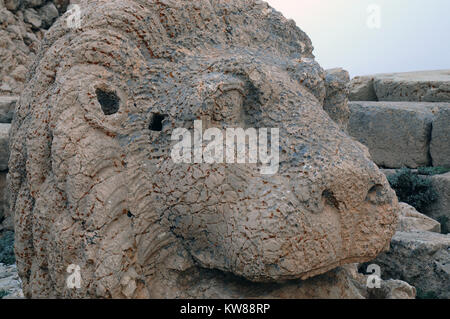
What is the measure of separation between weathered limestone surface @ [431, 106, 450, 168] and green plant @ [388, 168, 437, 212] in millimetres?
480

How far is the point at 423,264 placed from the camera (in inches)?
123

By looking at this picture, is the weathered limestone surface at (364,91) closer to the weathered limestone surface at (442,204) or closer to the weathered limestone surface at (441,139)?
the weathered limestone surface at (441,139)

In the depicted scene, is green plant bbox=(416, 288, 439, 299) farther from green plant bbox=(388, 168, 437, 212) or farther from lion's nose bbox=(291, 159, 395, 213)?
green plant bbox=(388, 168, 437, 212)

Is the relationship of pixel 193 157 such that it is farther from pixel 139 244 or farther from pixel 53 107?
pixel 53 107

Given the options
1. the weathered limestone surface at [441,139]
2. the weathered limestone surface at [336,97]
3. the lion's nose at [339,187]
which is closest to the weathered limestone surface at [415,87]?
the weathered limestone surface at [441,139]

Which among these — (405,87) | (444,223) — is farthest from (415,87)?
(444,223)

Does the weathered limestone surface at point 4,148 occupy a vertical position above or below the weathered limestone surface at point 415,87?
below

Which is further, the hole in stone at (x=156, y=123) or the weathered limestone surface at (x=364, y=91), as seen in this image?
the weathered limestone surface at (x=364, y=91)

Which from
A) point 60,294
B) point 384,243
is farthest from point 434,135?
point 60,294

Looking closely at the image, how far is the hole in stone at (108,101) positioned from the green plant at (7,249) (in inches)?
105

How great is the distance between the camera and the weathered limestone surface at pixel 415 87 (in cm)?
633

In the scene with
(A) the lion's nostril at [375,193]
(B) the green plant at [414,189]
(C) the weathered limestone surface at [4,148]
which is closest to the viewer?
(A) the lion's nostril at [375,193]

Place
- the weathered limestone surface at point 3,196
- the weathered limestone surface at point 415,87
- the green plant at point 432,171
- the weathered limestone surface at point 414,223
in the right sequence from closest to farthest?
the weathered limestone surface at point 414,223 → the weathered limestone surface at point 3,196 → the green plant at point 432,171 → the weathered limestone surface at point 415,87

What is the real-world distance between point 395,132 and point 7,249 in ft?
14.8
